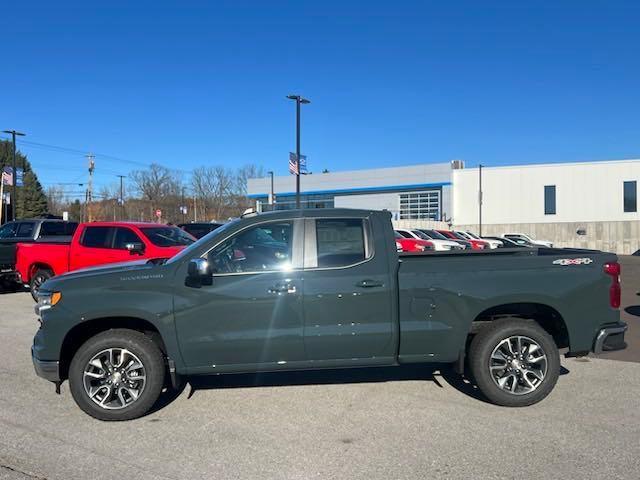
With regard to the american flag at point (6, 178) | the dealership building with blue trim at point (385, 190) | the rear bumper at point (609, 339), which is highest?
the dealership building with blue trim at point (385, 190)

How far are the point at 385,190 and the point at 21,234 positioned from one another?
5779cm

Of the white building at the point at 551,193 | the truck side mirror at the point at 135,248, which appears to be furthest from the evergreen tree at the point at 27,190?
the truck side mirror at the point at 135,248

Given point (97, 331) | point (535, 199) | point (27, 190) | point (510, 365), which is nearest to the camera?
point (97, 331)

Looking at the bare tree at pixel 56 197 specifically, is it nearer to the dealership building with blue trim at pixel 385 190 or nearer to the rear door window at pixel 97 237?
the dealership building with blue trim at pixel 385 190

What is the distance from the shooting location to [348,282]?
16.3 ft

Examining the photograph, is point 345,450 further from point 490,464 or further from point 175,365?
point 175,365

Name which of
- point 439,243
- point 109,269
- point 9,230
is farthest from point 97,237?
point 439,243

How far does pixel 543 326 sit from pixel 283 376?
113 inches

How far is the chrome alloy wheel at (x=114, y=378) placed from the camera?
4883 millimetres

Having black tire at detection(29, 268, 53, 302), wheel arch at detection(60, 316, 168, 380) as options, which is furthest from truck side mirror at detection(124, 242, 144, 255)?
wheel arch at detection(60, 316, 168, 380)

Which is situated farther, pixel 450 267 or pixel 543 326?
pixel 543 326

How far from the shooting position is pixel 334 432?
4578 millimetres

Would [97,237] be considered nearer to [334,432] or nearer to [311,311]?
[311,311]

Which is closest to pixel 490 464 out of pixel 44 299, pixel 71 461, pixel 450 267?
pixel 450 267
